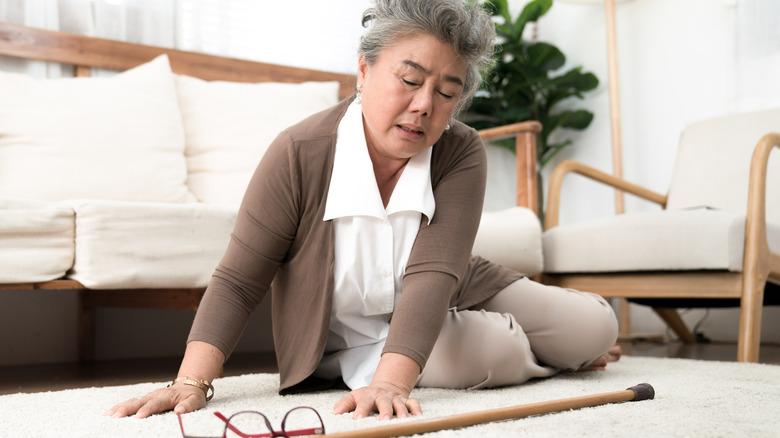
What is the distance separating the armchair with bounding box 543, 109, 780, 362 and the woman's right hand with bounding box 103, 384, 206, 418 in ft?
4.83

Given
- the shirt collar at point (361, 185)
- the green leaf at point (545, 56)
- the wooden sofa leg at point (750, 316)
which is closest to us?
the shirt collar at point (361, 185)

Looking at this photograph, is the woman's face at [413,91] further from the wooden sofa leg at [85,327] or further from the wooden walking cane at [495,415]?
the wooden sofa leg at [85,327]

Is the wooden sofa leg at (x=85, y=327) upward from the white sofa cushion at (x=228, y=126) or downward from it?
downward

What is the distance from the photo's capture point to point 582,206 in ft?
12.6

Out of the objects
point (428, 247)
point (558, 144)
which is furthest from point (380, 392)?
point (558, 144)

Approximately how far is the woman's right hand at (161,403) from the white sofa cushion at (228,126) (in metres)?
1.32

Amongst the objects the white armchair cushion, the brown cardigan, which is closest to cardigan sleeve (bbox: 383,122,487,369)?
Answer: the brown cardigan

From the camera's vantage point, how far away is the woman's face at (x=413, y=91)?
1.23 m

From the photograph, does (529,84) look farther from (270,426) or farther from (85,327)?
(270,426)

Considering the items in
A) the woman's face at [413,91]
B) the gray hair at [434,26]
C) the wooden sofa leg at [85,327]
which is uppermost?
the gray hair at [434,26]

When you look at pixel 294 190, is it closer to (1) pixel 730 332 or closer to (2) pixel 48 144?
(2) pixel 48 144

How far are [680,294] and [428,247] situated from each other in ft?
3.69

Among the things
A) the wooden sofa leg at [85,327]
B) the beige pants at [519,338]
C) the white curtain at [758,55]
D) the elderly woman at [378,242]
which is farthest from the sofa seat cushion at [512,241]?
the white curtain at [758,55]

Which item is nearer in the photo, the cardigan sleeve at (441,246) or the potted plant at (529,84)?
the cardigan sleeve at (441,246)
